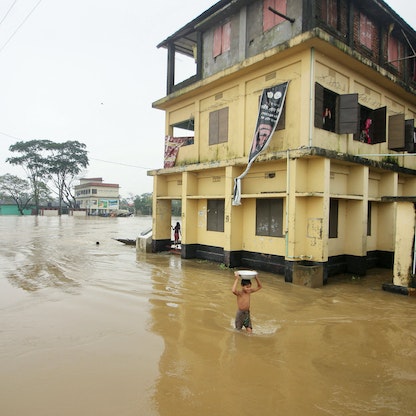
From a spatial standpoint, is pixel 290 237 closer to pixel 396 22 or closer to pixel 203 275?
pixel 203 275

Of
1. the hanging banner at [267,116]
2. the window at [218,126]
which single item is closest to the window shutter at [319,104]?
the hanging banner at [267,116]

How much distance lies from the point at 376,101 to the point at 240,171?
5.68 meters

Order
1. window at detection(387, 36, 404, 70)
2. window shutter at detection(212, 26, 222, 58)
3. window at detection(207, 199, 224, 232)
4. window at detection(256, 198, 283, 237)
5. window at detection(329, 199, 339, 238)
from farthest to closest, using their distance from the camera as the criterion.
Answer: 1. window at detection(207, 199, 224, 232)
2. window shutter at detection(212, 26, 222, 58)
3. window at detection(387, 36, 404, 70)
4. window at detection(256, 198, 283, 237)
5. window at detection(329, 199, 339, 238)

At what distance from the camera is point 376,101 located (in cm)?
1245

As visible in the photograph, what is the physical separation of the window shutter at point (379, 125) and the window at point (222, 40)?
20.0 feet

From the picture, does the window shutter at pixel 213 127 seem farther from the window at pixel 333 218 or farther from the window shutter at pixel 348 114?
the window at pixel 333 218

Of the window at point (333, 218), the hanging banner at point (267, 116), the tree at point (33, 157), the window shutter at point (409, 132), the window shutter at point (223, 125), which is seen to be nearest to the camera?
the hanging banner at point (267, 116)

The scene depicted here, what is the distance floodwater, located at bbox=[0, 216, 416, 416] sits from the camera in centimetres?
384

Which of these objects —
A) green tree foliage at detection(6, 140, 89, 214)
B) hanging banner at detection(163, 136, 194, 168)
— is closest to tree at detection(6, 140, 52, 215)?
green tree foliage at detection(6, 140, 89, 214)

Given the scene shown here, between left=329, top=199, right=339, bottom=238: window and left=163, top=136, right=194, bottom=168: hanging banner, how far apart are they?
719 centimetres

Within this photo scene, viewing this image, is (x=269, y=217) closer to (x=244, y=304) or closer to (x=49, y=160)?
(x=244, y=304)

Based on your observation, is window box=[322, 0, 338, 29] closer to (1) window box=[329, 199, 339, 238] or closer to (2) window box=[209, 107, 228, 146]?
(2) window box=[209, 107, 228, 146]

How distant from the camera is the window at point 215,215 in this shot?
1384 centimetres

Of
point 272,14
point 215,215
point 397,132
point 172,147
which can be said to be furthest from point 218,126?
point 397,132
